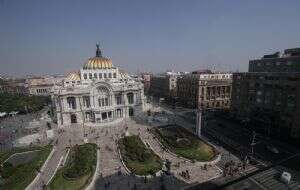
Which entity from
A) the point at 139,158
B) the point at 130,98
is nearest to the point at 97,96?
the point at 130,98

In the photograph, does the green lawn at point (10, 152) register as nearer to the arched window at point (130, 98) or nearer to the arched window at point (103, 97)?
the arched window at point (103, 97)

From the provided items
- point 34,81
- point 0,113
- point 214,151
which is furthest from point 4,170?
point 34,81

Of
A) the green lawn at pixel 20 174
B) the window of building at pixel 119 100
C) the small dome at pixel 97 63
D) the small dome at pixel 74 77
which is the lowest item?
the green lawn at pixel 20 174

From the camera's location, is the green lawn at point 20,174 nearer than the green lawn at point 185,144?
Yes

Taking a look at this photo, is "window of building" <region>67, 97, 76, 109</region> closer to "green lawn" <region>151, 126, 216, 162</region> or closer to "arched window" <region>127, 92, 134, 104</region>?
"arched window" <region>127, 92, 134, 104</region>

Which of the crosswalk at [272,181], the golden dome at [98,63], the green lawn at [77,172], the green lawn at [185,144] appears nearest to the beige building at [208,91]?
the green lawn at [185,144]

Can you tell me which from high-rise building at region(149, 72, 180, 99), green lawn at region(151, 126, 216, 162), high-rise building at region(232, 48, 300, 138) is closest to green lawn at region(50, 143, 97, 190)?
green lawn at region(151, 126, 216, 162)
